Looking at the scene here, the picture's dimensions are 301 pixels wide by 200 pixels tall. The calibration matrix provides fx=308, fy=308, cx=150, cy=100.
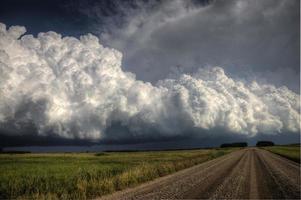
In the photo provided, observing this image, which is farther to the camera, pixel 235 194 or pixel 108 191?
pixel 108 191

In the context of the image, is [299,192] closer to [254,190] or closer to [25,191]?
[254,190]

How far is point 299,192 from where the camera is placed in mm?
16875

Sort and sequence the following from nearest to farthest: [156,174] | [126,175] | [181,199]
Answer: [181,199] → [126,175] → [156,174]

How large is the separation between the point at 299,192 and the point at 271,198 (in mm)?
2967

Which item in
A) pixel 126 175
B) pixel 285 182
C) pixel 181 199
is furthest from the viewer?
pixel 126 175

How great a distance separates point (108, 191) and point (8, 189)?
6676mm

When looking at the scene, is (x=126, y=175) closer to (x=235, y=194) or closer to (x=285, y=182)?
(x=235, y=194)

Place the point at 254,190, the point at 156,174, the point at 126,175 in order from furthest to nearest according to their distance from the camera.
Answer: the point at 156,174
the point at 126,175
the point at 254,190

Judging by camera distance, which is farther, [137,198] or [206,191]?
[206,191]

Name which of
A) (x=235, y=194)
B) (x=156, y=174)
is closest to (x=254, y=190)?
(x=235, y=194)

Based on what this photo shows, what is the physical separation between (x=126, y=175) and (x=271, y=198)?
11.4 m

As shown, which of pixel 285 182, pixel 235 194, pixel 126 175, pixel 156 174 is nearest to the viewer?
pixel 235 194

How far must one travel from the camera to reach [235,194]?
16.0 metres

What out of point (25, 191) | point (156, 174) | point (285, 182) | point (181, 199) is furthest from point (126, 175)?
point (285, 182)
